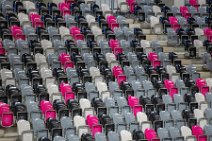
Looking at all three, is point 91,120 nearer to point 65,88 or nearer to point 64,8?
point 65,88

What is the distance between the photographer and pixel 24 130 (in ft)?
40.2

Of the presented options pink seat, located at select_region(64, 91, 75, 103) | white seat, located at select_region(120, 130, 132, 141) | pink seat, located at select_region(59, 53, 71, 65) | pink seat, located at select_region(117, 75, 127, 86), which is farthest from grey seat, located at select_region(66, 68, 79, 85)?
white seat, located at select_region(120, 130, 132, 141)

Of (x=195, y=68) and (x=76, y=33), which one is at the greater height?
(x=76, y=33)

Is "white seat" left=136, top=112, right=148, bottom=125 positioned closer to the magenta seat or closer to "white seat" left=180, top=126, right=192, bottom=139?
"white seat" left=180, top=126, right=192, bottom=139

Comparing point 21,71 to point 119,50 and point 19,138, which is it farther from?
point 119,50

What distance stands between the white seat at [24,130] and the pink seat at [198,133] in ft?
11.9

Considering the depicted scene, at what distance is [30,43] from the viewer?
50.1 ft

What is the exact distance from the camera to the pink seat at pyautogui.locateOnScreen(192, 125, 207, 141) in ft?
44.5

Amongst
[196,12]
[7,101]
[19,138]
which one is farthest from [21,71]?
[196,12]

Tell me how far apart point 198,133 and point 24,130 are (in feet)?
12.4

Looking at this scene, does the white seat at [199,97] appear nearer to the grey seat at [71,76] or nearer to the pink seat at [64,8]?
the grey seat at [71,76]

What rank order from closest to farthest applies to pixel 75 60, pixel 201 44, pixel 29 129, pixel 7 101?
pixel 29 129 → pixel 7 101 → pixel 75 60 → pixel 201 44

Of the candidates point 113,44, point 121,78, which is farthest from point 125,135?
point 113,44

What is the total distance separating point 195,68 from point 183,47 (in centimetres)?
131
